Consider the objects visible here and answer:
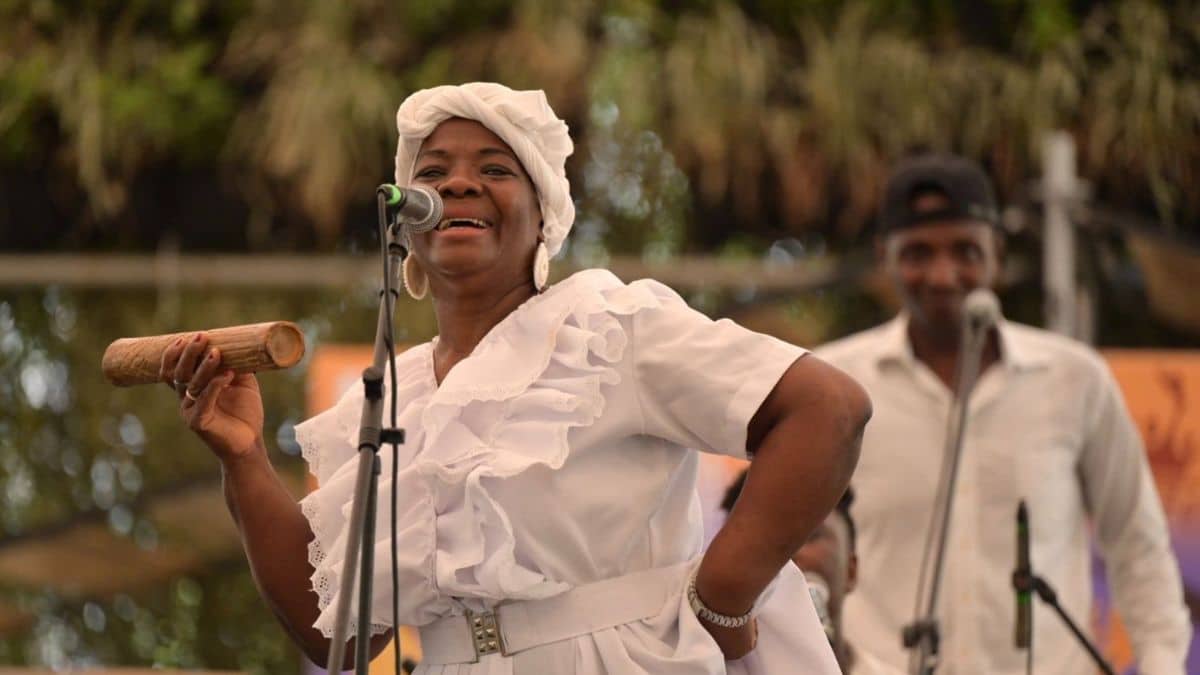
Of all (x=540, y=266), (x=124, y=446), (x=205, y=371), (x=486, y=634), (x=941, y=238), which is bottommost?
(x=124, y=446)

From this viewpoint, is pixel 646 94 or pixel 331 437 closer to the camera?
pixel 331 437

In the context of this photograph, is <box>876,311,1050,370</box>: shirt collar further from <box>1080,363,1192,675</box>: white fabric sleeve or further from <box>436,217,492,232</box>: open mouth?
<box>436,217,492,232</box>: open mouth

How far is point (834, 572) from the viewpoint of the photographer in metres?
3.81

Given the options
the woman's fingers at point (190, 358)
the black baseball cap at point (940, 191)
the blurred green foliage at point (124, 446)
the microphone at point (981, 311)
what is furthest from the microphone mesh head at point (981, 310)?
the blurred green foliage at point (124, 446)

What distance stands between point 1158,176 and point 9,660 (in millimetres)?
5009

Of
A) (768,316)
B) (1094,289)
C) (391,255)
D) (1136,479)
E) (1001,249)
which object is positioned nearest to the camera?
(391,255)

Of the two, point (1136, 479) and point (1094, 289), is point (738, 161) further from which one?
point (1136, 479)

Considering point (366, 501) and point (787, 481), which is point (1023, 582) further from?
point (366, 501)

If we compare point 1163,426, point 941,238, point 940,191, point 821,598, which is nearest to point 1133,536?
point 941,238

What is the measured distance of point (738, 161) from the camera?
23.8 ft

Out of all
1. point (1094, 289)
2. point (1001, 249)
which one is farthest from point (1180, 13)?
point (1001, 249)

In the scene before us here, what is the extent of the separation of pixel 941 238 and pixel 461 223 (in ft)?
6.84

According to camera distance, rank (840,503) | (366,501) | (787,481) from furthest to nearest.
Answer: (840,503)
(787,481)
(366,501)

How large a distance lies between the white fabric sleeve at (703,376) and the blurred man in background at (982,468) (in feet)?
6.27
